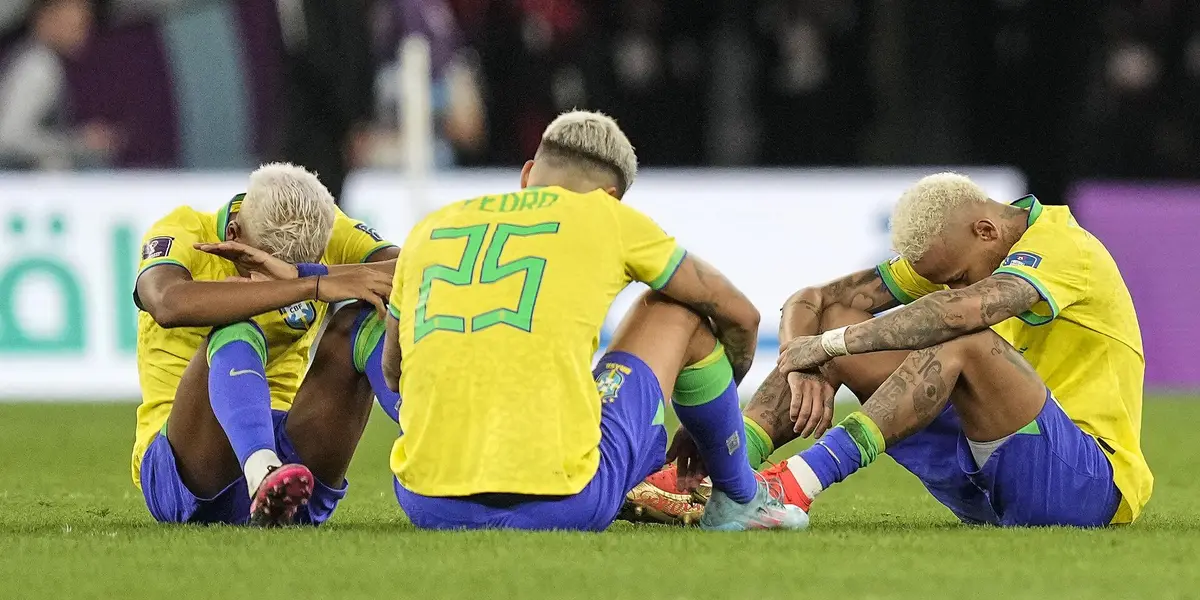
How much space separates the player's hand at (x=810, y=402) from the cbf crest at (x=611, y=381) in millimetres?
708

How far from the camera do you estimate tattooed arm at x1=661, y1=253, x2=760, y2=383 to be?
416 cm

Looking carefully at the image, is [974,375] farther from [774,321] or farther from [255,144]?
[255,144]

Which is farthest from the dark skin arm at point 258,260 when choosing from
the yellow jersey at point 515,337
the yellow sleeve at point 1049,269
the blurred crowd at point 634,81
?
the blurred crowd at point 634,81

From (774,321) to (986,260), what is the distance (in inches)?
235

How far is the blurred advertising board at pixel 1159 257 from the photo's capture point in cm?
1140

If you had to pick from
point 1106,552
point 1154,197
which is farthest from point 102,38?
point 1106,552

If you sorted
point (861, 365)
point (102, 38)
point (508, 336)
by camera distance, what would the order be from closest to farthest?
1. point (508, 336)
2. point (861, 365)
3. point (102, 38)

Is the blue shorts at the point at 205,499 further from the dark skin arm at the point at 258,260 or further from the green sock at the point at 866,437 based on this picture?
the green sock at the point at 866,437

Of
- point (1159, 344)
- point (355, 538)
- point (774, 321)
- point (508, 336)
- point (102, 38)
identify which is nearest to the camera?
point (508, 336)

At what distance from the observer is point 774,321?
10836 mm

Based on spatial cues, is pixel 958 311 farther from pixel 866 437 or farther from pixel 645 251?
pixel 645 251

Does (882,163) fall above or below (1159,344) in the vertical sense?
above

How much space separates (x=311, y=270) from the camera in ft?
15.6

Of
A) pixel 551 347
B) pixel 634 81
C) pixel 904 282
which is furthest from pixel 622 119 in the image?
pixel 551 347
